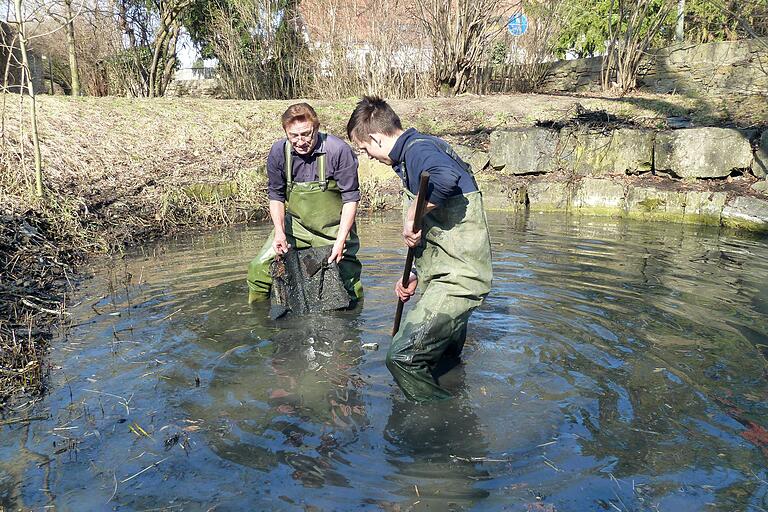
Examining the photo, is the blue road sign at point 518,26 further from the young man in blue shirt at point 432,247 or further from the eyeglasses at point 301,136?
the young man in blue shirt at point 432,247

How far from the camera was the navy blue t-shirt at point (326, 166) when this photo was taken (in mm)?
5336

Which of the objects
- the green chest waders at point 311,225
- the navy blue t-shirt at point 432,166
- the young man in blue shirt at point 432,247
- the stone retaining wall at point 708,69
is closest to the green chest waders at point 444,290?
the young man in blue shirt at point 432,247

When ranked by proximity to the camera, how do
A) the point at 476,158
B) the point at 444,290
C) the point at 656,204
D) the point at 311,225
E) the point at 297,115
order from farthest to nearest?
1. the point at 476,158
2. the point at 656,204
3. the point at 311,225
4. the point at 297,115
5. the point at 444,290

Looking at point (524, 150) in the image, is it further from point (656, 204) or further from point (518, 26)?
point (518, 26)

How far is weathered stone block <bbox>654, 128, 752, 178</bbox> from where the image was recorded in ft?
34.5

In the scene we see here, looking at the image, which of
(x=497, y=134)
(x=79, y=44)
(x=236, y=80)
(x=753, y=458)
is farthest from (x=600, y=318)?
(x=79, y=44)

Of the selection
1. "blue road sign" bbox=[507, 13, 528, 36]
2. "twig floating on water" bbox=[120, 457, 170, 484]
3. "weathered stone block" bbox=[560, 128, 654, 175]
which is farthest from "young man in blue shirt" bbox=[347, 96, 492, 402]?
"blue road sign" bbox=[507, 13, 528, 36]

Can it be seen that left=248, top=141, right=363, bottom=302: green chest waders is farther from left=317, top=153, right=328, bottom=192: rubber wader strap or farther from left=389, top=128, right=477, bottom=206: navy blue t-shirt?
left=389, top=128, right=477, bottom=206: navy blue t-shirt

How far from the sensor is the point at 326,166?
17.6 feet

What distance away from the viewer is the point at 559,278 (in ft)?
22.4

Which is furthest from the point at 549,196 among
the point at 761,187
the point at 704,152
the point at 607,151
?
the point at 761,187

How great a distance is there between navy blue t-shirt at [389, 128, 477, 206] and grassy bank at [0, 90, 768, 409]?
9.38 feet

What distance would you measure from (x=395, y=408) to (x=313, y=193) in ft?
7.57

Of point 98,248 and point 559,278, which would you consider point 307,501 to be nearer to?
point 559,278
